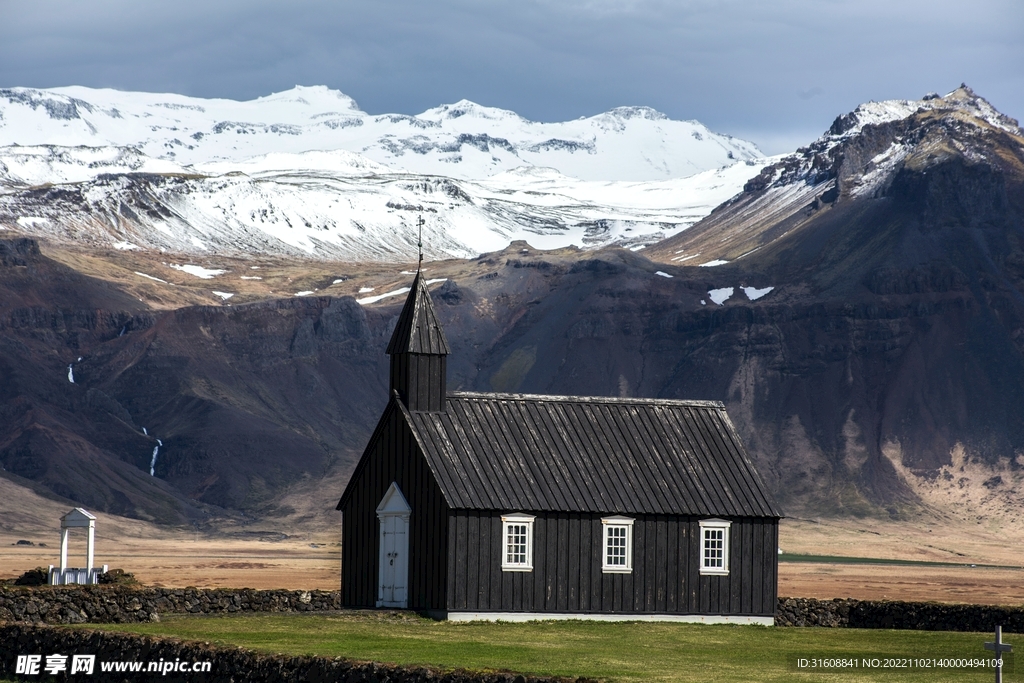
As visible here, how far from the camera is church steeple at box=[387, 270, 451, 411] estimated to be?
145 feet

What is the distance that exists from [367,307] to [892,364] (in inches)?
2437

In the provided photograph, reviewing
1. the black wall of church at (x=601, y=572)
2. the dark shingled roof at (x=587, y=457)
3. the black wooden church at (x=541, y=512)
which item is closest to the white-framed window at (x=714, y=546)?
the black wooden church at (x=541, y=512)

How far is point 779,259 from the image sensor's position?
561 ft

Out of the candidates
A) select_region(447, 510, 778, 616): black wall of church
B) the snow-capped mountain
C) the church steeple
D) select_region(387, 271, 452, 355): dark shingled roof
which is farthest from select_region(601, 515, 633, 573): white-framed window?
the snow-capped mountain

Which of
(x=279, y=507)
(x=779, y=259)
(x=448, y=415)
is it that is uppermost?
(x=779, y=259)

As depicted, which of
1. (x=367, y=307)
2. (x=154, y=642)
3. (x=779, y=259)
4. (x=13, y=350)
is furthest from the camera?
(x=367, y=307)

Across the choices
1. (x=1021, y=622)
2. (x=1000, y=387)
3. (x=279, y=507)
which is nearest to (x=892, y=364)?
(x=1000, y=387)

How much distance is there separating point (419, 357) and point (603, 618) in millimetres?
8561

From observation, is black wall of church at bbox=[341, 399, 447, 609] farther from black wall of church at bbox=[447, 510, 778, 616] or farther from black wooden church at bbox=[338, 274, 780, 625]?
black wall of church at bbox=[447, 510, 778, 616]

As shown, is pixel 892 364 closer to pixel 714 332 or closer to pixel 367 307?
pixel 714 332

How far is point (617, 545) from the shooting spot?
43812mm

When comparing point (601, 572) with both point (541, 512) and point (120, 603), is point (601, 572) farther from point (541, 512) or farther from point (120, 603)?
point (120, 603)

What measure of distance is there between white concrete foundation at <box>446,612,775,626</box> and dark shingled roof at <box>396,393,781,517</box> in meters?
2.72

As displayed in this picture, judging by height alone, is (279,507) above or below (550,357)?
below
